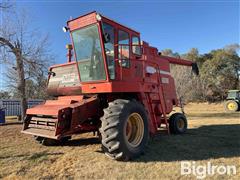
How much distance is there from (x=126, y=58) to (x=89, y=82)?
1.23 m

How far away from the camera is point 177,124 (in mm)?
8758

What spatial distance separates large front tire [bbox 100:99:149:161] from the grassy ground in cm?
21

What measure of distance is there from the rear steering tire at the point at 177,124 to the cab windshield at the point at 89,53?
4.03 meters

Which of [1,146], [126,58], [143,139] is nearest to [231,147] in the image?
[143,139]

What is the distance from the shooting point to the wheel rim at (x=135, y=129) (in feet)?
18.9

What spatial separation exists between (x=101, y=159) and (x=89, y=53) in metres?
2.76

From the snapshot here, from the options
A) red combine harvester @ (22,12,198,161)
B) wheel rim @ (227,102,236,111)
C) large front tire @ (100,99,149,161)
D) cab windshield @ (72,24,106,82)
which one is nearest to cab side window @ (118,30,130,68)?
red combine harvester @ (22,12,198,161)

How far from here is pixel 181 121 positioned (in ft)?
29.8

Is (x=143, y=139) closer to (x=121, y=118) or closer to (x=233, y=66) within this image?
(x=121, y=118)

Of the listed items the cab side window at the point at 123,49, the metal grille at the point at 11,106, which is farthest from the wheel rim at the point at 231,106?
the metal grille at the point at 11,106

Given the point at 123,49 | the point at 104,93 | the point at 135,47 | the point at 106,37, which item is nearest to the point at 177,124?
the point at 135,47

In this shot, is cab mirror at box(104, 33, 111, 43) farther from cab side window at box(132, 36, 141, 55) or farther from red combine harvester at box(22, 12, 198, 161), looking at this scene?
cab side window at box(132, 36, 141, 55)

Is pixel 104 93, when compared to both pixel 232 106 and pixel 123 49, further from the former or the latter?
pixel 232 106

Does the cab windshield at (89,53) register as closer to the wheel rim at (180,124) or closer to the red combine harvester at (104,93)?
the red combine harvester at (104,93)
